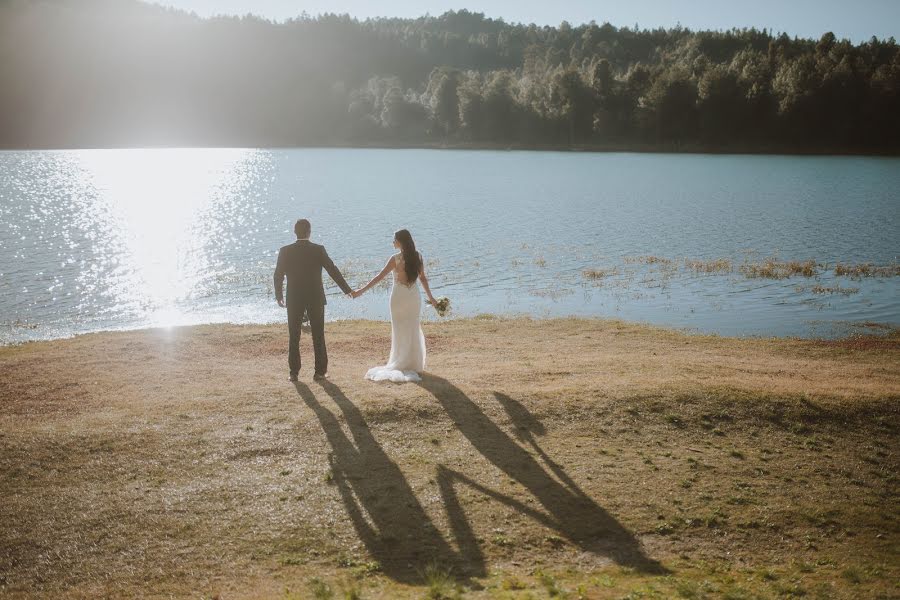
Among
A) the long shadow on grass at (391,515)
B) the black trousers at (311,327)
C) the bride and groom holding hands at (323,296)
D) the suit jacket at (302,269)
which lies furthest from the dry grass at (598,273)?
the long shadow on grass at (391,515)

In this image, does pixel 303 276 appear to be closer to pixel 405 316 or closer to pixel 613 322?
pixel 405 316

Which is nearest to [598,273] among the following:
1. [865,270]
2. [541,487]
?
[865,270]

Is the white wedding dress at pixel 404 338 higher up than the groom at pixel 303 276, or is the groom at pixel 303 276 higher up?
the groom at pixel 303 276

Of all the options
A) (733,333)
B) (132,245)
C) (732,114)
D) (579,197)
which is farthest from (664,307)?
(732,114)

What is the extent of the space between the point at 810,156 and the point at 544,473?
12964cm

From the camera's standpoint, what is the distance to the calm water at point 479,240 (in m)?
30.2

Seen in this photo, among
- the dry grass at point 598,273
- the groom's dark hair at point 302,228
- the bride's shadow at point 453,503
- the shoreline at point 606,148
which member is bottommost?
the bride's shadow at point 453,503

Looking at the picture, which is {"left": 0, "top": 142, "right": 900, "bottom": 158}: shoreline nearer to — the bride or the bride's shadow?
the bride

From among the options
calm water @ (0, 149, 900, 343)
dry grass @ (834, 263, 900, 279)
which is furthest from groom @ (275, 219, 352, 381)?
dry grass @ (834, 263, 900, 279)

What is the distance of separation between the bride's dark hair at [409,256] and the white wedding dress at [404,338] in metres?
0.25

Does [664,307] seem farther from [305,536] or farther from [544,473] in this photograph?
[305,536]

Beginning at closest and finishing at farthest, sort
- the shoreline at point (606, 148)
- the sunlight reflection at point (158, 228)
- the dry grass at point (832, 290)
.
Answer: the dry grass at point (832, 290)
the sunlight reflection at point (158, 228)
the shoreline at point (606, 148)

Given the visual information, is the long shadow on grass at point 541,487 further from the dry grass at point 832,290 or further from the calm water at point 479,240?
the dry grass at point 832,290

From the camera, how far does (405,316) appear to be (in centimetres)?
1514
